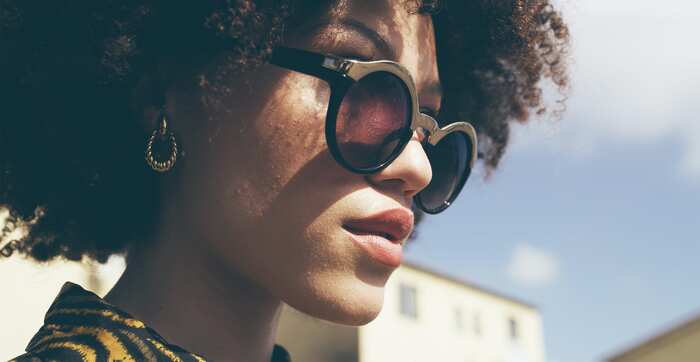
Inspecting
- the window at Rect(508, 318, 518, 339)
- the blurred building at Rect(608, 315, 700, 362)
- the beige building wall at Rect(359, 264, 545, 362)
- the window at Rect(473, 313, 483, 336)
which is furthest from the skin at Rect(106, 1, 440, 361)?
the window at Rect(508, 318, 518, 339)

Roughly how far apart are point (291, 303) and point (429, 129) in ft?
1.74

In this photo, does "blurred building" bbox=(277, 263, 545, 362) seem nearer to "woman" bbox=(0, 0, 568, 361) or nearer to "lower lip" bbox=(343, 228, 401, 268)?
"woman" bbox=(0, 0, 568, 361)

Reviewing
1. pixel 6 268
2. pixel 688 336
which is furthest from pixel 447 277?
pixel 6 268

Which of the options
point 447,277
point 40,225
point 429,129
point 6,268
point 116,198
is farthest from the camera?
point 447,277

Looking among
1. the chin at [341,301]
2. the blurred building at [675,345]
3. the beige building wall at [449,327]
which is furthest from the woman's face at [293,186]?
the beige building wall at [449,327]

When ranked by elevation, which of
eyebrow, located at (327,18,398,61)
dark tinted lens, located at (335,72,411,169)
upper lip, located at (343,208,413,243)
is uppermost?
eyebrow, located at (327,18,398,61)

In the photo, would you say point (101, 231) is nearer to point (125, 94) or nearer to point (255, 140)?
point (125, 94)

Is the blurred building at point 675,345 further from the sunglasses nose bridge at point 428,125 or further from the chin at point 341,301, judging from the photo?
the chin at point 341,301

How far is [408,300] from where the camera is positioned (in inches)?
1139

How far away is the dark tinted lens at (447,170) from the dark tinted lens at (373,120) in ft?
1.12

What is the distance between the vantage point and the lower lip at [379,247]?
1.62 m

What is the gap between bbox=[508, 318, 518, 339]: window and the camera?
3434 cm

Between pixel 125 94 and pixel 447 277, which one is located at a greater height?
pixel 447 277

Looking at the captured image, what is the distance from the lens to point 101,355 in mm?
1515
